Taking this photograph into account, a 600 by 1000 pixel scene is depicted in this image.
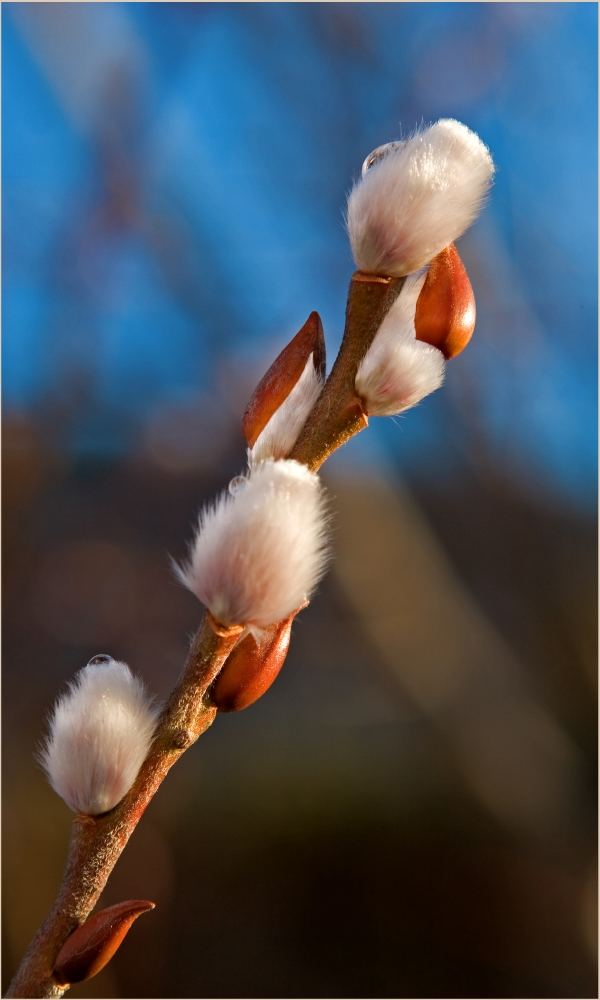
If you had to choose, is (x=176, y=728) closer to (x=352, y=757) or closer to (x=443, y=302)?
(x=443, y=302)

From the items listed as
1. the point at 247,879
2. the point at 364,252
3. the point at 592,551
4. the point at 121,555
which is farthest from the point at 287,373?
the point at 592,551

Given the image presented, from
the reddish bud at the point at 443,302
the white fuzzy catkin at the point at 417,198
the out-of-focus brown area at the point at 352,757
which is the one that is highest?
the white fuzzy catkin at the point at 417,198

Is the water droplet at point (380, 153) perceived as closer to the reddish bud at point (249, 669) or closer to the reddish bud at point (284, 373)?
the reddish bud at point (284, 373)

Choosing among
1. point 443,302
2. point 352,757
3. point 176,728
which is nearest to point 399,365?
point 443,302

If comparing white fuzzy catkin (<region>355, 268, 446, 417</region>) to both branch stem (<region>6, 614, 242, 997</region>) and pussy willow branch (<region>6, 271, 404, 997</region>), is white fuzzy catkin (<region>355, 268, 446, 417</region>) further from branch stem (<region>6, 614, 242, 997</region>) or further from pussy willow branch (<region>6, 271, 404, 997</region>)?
branch stem (<region>6, 614, 242, 997</region>)

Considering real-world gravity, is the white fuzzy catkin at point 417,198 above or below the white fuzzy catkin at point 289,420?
above

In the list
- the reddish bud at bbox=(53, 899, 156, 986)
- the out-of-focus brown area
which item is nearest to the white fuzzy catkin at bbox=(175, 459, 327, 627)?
the reddish bud at bbox=(53, 899, 156, 986)

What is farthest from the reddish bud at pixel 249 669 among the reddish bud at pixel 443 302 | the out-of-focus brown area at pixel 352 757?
the out-of-focus brown area at pixel 352 757
